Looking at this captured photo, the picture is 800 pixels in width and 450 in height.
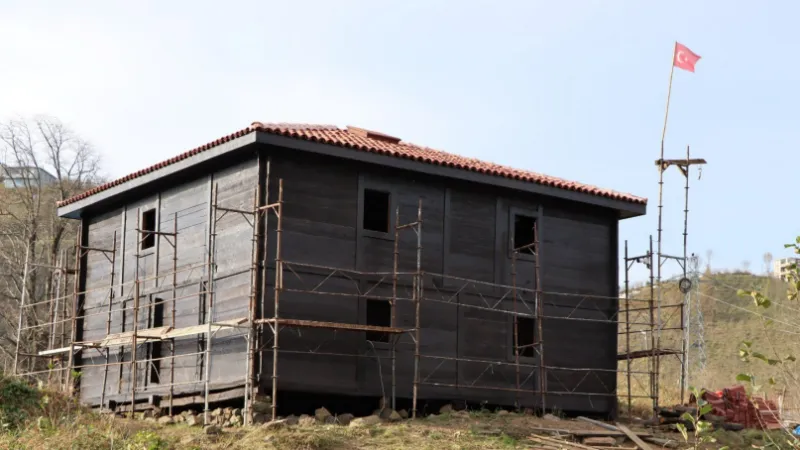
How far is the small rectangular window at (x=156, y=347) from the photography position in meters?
26.3

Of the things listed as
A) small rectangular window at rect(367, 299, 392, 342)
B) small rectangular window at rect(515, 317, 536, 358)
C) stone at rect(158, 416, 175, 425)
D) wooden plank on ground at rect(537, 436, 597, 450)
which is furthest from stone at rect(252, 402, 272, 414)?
small rectangular window at rect(515, 317, 536, 358)

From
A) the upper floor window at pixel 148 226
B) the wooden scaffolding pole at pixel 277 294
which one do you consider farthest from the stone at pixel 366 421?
the upper floor window at pixel 148 226

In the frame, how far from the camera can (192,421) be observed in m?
23.7

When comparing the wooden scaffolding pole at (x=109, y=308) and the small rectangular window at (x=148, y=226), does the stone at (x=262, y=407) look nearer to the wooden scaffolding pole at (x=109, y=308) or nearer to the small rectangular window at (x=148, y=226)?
the wooden scaffolding pole at (x=109, y=308)

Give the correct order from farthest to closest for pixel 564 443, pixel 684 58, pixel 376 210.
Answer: pixel 684 58, pixel 376 210, pixel 564 443

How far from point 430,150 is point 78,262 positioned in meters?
10.1

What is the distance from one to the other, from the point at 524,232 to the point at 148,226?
32.1 ft

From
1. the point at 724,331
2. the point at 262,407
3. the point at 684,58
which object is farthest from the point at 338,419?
the point at 724,331

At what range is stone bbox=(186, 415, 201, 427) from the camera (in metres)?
23.6

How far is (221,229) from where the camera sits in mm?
24812

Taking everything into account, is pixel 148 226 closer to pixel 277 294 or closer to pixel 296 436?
pixel 277 294

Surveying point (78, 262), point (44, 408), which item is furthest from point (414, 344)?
point (78, 262)

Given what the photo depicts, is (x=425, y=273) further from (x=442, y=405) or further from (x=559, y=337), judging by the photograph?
(x=559, y=337)

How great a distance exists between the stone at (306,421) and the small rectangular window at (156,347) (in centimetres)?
543
